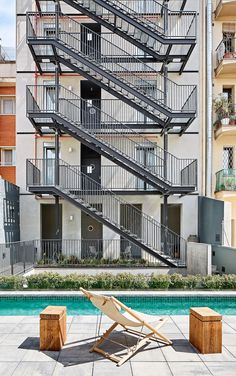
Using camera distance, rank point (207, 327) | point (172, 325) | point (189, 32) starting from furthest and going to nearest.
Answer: point (189, 32) → point (172, 325) → point (207, 327)

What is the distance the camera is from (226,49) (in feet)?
59.9

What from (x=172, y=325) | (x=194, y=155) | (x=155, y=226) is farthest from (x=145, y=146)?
(x=172, y=325)

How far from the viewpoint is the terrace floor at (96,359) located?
503cm

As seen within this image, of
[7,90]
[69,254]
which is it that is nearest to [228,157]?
[69,254]

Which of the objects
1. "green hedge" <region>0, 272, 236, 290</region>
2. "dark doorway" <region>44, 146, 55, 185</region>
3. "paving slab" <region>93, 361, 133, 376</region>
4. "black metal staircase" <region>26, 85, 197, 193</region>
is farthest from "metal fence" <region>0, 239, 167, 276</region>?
"paving slab" <region>93, 361, 133, 376</region>

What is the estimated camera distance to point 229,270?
42.6 ft

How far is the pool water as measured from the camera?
9.74m

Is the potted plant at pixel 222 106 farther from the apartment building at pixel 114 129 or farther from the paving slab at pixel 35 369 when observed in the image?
the paving slab at pixel 35 369

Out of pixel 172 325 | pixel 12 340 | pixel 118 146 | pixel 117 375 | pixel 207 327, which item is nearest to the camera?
pixel 117 375

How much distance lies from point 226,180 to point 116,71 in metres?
7.06

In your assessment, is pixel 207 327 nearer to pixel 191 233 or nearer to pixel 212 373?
pixel 212 373

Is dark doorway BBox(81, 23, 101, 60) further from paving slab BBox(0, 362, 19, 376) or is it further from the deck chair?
paving slab BBox(0, 362, 19, 376)

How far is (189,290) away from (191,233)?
6.83 meters

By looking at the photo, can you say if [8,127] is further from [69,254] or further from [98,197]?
[69,254]
